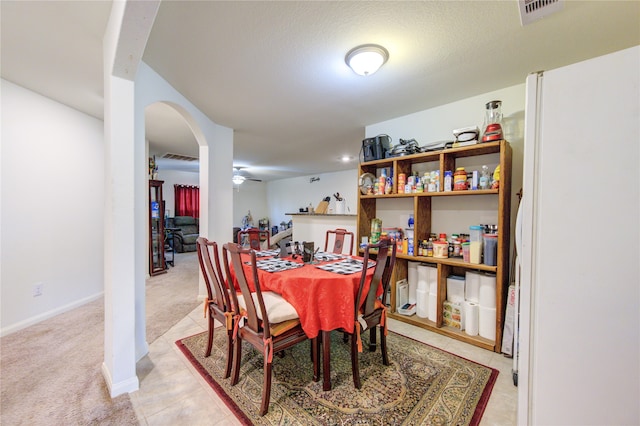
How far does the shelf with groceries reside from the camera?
2248 millimetres

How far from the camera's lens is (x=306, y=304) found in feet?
5.36

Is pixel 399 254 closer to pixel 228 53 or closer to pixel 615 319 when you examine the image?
pixel 615 319

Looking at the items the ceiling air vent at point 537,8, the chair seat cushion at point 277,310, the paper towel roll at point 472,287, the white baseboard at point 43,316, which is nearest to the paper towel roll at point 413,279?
the paper towel roll at point 472,287

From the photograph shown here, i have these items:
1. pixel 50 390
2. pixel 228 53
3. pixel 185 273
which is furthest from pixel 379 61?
pixel 185 273

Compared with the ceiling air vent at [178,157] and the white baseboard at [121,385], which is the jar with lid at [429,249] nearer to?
the white baseboard at [121,385]

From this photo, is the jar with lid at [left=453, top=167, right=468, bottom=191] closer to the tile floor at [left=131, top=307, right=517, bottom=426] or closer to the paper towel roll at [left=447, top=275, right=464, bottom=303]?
the paper towel roll at [left=447, top=275, right=464, bottom=303]

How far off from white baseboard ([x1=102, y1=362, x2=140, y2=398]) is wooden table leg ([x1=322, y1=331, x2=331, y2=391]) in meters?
1.27

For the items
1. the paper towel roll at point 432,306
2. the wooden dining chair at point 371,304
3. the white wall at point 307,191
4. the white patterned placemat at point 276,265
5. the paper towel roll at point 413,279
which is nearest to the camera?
the wooden dining chair at point 371,304

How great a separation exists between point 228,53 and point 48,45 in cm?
130

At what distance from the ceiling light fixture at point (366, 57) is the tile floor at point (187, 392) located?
8.01ft

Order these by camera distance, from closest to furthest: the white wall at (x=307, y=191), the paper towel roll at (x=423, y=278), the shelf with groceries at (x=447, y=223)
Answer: the shelf with groceries at (x=447, y=223)
the paper towel roll at (x=423, y=278)
the white wall at (x=307, y=191)

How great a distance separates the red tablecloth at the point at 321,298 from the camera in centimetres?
162

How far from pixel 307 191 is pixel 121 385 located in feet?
23.9

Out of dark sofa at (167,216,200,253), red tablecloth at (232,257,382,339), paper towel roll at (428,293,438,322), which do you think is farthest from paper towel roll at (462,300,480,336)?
dark sofa at (167,216,200,253)
